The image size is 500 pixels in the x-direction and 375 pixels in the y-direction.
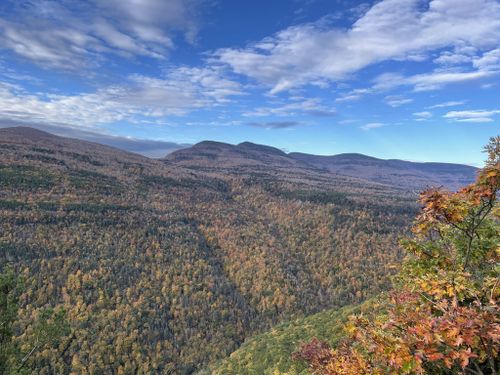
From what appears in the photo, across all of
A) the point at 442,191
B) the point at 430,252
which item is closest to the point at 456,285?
the point at 442,191

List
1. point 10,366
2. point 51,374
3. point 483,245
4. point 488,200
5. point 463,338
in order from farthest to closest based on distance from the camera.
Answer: point 51,374 < point 10,366 < point 483,245 < point 488,200 < point 463,338

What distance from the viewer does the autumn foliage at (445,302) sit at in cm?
940

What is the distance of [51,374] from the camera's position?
177875mm

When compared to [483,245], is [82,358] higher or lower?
lower

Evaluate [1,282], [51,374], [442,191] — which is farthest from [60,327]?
[51,374]

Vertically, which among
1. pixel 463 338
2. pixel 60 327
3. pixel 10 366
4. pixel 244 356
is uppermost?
pixel 463 338

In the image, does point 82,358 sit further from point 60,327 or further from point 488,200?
point 488,200

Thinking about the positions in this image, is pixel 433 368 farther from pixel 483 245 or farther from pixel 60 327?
pixel 60 327

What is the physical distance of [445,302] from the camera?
1017 cm

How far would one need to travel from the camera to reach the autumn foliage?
940 cm

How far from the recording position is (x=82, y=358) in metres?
189

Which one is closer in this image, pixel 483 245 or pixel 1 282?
pixel 483 245

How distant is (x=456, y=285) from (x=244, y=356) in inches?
4199

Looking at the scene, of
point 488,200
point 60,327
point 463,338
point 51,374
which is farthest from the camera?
point 51,374
